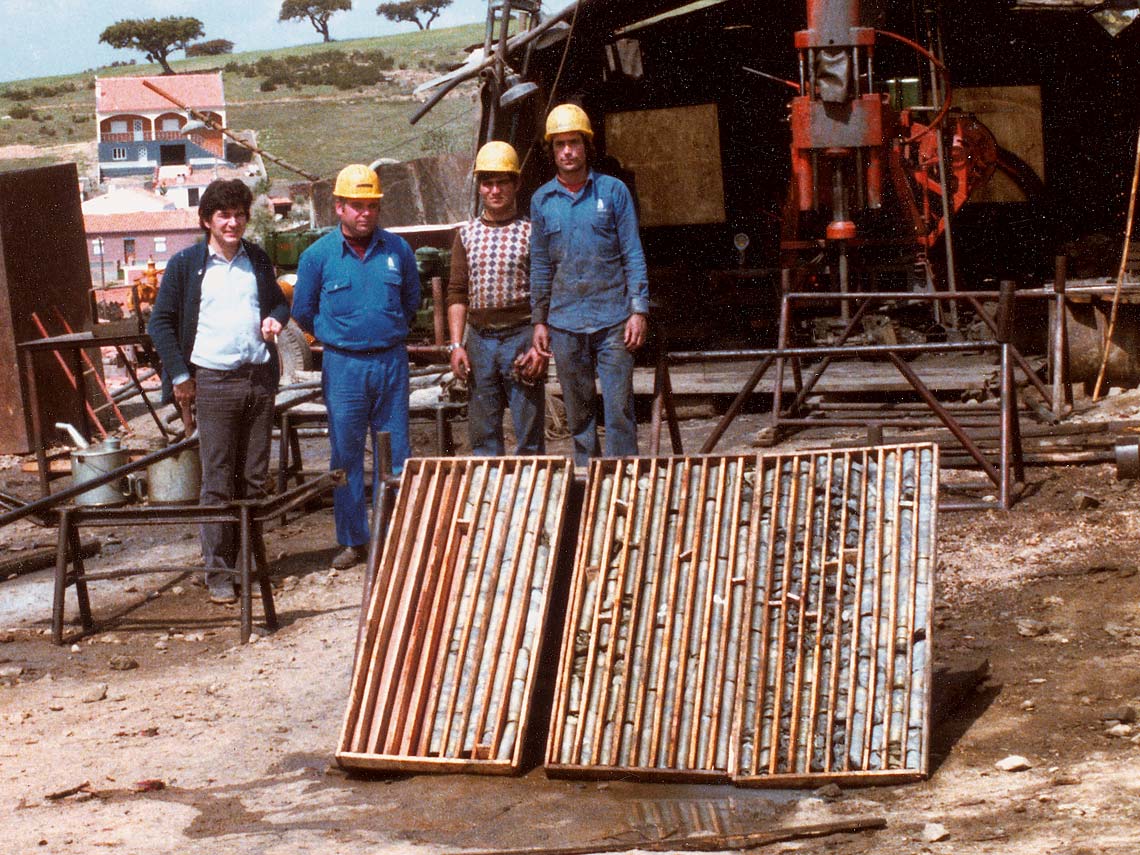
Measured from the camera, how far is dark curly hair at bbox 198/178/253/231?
742 centimetres

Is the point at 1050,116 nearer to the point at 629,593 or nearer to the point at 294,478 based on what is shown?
the point at 294,478

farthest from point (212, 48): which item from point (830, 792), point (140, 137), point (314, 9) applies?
point (830, 792)

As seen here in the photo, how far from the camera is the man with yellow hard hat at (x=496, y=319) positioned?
25.2ft

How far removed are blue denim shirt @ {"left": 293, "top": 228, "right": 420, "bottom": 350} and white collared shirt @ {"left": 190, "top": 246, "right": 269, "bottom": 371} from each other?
1.22ft

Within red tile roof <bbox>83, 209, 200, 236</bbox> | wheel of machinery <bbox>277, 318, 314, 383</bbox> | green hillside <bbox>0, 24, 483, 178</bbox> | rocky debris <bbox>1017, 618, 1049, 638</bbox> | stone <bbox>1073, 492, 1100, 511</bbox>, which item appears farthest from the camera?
green hillside <bbox>0, 24, 483, 178</bbox>

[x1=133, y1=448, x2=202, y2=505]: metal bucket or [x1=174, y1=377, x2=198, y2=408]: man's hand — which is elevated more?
[x1=174, y1=377, x2=198, y2=408]: man's hand

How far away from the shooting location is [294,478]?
1080cm

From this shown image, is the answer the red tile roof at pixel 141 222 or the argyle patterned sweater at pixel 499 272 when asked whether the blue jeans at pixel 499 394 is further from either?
the red tile roof at pixel 141 222

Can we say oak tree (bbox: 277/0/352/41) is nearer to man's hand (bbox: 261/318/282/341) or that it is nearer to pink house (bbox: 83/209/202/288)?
pink house (bbox: 83/209/202/288)

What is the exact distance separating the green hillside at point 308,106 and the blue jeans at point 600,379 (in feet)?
111

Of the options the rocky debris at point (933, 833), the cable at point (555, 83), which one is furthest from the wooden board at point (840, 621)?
the cable at point (555, 83)

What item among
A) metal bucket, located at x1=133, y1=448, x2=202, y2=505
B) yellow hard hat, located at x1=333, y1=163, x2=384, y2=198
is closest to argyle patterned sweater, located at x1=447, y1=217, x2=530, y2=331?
yellow hard hat, located at x1=333, y1=163, x2=384, y2=198

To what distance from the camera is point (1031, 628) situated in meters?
6.15

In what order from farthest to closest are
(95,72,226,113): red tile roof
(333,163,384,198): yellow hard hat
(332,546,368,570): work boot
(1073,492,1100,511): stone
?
(95,72,226,113): red tile roof
(332,546,368,570): work boot
(1073,492,1100,511): stone
(333,163,384,198): yellow hard hat
